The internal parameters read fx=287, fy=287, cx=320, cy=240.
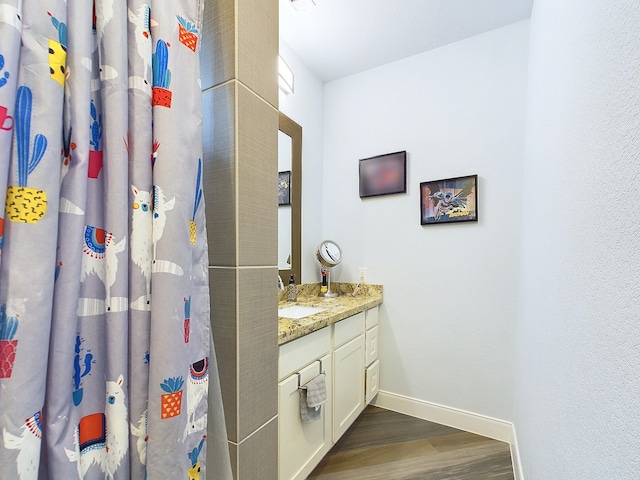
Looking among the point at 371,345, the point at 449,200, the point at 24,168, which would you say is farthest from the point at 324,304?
the point at 24,168

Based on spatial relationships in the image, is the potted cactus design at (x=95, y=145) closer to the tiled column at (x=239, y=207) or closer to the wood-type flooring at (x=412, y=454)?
the tiled column at (x=239, y=207)

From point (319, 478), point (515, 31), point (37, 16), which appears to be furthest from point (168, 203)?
point (515, 31)

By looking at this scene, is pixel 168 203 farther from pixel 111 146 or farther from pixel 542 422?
pixel 542 422

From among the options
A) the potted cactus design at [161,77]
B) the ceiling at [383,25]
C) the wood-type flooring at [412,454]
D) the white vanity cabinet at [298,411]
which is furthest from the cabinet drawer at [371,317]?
the ceiling at [383,25]

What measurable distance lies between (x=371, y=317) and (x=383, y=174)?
1093 millimetres

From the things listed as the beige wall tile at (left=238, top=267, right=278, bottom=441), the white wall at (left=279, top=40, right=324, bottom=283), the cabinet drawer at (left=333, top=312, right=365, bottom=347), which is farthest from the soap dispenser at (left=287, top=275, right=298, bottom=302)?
the beige wall tile at (left=238, top=267, right=278, bottom=441)

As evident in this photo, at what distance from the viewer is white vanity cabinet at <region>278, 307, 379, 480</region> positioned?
123 centimetres

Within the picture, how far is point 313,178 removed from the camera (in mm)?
2398

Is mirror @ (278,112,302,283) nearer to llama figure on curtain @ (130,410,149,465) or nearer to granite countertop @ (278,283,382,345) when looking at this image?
granite countertop @ (278,283,382,345)

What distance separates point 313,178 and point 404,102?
903mm

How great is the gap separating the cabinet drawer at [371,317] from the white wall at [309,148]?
0.52 m

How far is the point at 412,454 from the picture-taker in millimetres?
1721

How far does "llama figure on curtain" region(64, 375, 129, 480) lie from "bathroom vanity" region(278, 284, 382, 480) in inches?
25.0

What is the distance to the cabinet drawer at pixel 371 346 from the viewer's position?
204 cm
